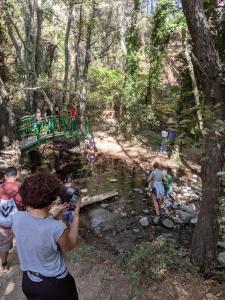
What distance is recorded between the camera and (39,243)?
2.47 meters

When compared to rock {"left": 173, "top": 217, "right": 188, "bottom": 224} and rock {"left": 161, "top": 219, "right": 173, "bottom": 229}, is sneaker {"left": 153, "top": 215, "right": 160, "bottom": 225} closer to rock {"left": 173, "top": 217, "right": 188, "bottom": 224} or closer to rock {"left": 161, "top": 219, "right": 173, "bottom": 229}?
rock {"left": 161, "top": 219, "right": 173, "bottom": 229}

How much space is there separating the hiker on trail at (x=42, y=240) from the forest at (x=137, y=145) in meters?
1.20

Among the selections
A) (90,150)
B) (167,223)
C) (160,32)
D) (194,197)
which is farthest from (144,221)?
(160,32)

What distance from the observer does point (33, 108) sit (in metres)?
19.4

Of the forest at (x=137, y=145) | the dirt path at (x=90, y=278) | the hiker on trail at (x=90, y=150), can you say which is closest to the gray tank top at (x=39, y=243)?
the forest at (x=137, y=145)

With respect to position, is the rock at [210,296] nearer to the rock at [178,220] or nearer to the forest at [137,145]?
the forest at [137,145]

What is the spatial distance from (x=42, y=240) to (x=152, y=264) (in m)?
3.05

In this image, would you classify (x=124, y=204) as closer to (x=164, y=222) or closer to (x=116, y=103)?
(x=164, y=222)

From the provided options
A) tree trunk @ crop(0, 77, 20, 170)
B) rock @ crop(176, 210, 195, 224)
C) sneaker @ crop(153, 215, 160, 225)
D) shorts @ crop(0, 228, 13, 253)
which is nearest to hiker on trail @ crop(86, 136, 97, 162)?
tree trunk @ crop(0, 77, 20, 170)

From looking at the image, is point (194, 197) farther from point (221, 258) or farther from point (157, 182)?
point (221, 258)

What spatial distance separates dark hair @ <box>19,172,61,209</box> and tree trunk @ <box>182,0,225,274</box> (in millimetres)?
2230

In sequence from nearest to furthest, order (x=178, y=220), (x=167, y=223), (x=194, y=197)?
1. (x=167, y=223)
2. (x=178, y=220)
3. (x=194, y=197)

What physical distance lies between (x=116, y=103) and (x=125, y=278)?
59.7 ft

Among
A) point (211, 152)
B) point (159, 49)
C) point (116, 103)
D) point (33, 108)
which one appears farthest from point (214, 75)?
point (116, 103)
